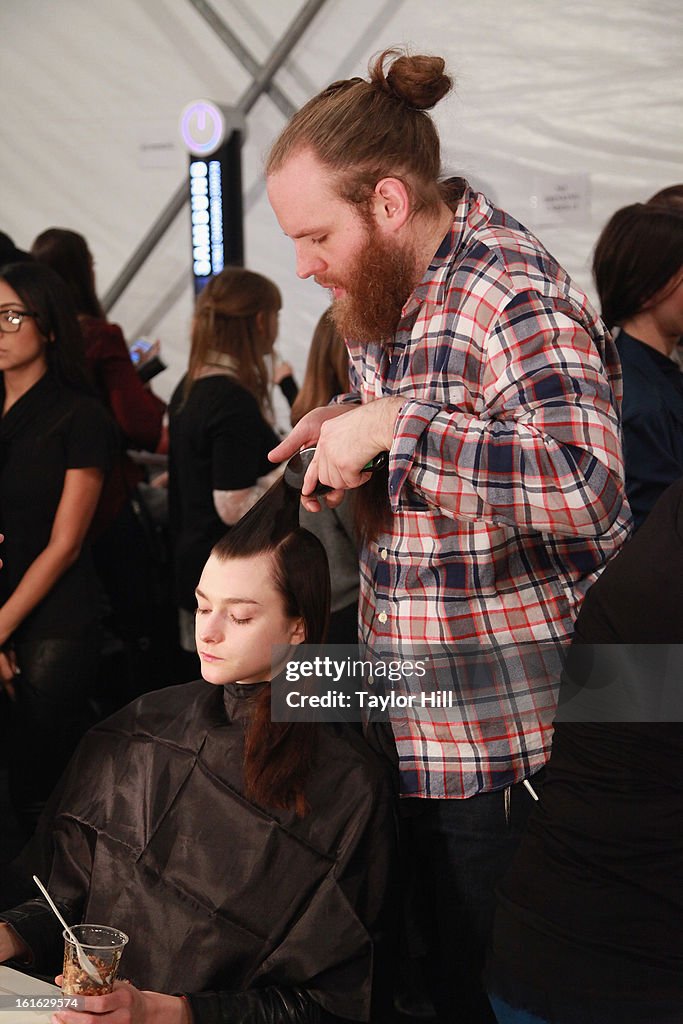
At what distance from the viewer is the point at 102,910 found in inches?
58.6

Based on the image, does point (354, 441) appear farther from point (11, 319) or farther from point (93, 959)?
point (11, 319)

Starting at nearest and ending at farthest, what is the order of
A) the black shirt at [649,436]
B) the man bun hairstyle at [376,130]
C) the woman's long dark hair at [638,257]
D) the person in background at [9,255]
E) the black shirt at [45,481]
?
1. the man bun hairstyle at [376,130]
2. the black shirt at [649,436]
3. the woman's long dark hair at [638,257]
4. the black shirt at [45,481]
5. the person in background at [9,255]

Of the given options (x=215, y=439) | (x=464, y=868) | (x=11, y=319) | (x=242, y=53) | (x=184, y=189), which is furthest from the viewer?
(x=184, y=189)

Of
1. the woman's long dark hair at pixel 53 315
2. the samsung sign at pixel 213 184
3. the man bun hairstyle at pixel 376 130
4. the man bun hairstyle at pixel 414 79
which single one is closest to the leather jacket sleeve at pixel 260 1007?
the man bun hairstyle at pixel 376 130

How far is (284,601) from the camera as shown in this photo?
1378 millimetres

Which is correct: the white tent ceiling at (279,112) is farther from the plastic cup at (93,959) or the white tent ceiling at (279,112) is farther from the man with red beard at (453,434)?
the plastic cup at (93,959)

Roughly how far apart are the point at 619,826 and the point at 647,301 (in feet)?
3.29

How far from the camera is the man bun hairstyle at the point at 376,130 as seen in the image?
1.23 metres

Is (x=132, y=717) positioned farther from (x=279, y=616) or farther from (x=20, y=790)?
(x=20, y=790)

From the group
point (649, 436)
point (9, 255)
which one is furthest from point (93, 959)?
point (9, 255)

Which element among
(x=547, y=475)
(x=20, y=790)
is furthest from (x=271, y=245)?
(x=547, y=475)

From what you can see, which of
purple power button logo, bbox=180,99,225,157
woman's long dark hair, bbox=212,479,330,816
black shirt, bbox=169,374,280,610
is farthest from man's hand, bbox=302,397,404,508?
purple power button logo, bbox=180,99,225,157

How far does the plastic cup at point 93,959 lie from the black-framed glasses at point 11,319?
1.24 m

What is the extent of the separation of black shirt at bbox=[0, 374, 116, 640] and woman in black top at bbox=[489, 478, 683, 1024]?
1.08 meters
